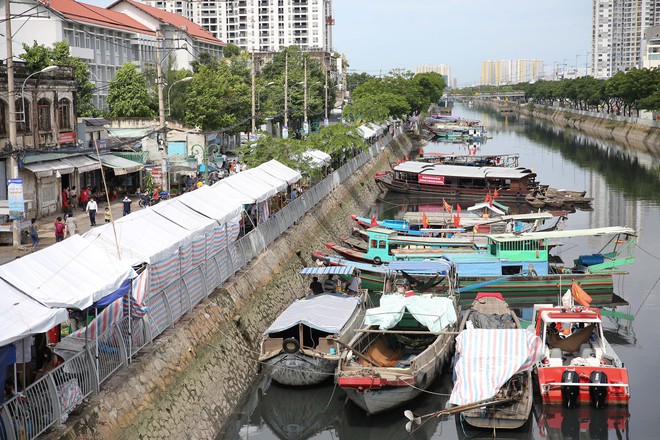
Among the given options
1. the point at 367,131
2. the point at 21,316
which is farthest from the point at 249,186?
the point at 367,131

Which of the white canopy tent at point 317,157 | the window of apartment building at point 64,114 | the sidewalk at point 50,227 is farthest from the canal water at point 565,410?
the window of apartment building at point 64,114

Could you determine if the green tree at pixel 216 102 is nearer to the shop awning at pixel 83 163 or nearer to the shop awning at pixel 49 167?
the shop awning at pixel 83 163

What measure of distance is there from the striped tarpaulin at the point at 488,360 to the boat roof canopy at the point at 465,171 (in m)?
45.7

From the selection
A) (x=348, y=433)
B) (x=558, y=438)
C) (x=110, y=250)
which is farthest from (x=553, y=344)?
(x=110, y=250)

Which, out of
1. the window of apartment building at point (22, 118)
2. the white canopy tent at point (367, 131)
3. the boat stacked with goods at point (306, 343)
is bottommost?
the boat stacked with goods at point (306, 343)

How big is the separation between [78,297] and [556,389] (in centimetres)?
1407

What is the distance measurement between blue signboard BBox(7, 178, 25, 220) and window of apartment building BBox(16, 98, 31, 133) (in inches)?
388

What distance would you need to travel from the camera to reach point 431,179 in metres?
70.8

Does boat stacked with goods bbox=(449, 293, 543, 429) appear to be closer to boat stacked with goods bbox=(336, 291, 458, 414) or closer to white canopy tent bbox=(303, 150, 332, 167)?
boat stacked with goods bbox=(336, 291, 458, 414)

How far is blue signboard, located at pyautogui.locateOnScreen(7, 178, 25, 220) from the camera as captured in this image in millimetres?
28875

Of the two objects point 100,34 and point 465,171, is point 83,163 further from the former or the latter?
point 100,34

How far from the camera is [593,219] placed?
58.9m

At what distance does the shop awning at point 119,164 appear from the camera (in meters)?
45.1

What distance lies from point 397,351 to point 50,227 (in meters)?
16.8
